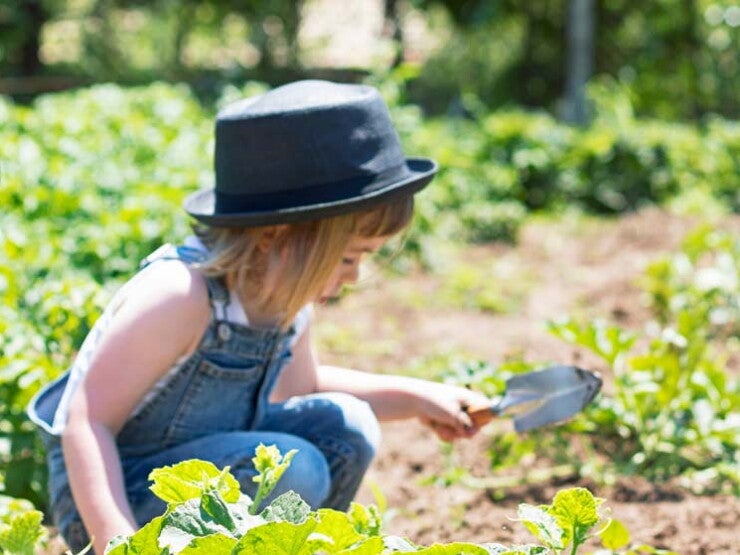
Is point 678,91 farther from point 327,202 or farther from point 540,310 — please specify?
point 327,202

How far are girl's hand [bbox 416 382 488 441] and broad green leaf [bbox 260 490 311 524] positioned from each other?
4.15 ft

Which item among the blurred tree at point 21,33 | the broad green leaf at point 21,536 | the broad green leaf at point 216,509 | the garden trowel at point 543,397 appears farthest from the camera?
the blurred tree at point 21,33

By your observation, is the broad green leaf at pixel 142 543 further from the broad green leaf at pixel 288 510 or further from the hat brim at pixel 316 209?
the hat brim at pixel 316 209

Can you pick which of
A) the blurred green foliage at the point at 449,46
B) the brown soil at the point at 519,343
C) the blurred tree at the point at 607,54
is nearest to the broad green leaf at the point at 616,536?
the brown soil at the point at 519,343

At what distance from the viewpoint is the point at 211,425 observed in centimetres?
269

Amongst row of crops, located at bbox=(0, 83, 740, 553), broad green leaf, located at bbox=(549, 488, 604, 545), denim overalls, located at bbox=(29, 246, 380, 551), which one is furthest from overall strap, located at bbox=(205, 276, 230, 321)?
broad green leaf, located at bbox=(549, 488, 604, 545)

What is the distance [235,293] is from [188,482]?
1005 millimetres

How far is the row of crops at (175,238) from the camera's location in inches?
117

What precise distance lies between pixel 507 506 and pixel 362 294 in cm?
289

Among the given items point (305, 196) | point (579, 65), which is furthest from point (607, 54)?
point (305, 196)

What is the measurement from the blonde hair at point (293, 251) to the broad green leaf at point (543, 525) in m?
0.95

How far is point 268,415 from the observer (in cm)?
285

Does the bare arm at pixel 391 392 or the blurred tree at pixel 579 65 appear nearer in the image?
the bare arm at pixel 391 392

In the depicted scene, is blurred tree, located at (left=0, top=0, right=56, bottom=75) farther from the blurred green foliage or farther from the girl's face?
the girl's face
